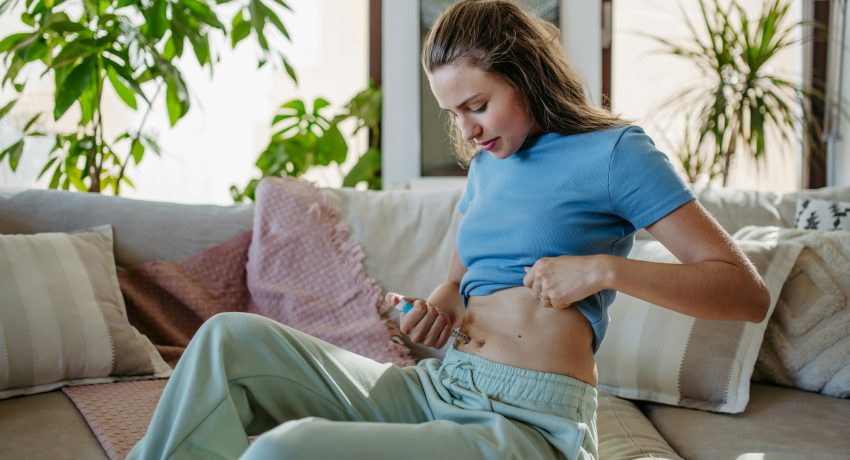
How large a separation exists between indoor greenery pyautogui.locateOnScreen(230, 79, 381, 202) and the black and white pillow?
162cm

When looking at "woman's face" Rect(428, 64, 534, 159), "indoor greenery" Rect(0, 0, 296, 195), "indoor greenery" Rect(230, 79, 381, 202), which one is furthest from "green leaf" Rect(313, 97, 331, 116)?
"woman's face" Rect(428, 64, 534, 159)

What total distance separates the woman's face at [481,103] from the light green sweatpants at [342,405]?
0.36 metres

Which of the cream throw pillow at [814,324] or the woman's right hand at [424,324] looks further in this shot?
the cream throw pillow at [814,324]

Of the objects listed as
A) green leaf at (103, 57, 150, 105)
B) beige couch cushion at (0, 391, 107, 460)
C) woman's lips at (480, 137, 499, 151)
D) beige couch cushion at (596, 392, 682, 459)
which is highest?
green leaf at (103, 57, 150, 105)

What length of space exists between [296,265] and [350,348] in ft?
0.84

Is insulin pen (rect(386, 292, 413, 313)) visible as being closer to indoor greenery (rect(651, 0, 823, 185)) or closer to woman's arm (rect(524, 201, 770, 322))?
woman's arm (rect(524, 201, 770, 322))

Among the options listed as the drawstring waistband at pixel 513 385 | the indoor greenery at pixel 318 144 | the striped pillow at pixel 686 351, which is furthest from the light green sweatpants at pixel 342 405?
the indoor greenery at pixel 318 144

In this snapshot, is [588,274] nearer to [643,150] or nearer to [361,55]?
[643,150]

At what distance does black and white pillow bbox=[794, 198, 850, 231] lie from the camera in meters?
1.97

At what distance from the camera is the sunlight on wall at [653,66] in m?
3.42

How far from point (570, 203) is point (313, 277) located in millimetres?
925

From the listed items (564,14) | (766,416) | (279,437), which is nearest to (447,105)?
(279,437)

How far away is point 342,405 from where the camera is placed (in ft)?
3.85

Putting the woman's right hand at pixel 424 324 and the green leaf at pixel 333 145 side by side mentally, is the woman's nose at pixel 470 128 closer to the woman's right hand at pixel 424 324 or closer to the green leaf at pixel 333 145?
the woman's right hand at pixel 424 324
